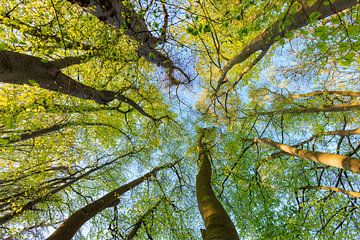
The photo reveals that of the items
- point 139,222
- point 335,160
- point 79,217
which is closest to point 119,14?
point 79,217

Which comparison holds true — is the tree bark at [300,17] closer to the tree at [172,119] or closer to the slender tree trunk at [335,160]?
the tree at [172,119]

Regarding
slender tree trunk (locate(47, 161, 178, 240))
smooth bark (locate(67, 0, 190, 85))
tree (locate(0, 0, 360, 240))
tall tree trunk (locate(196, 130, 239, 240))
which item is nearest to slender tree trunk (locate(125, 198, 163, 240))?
tree (locate(0, 0, 360, 240))

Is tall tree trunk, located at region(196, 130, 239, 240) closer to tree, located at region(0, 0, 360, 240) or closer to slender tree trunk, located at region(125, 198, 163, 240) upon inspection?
tree, located at region(0, 0, 360, 240)

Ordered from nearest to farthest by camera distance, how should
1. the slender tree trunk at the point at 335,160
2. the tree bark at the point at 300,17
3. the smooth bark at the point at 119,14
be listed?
the tree bark at the point at 300,17 < the slender tree trunk at the point at 335,160 < the smooth bark at the point at 119,14

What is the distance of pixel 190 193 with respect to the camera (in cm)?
874

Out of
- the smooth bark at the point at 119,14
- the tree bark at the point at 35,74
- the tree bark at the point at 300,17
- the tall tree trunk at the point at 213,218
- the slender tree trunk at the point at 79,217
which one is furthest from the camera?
the slender tree trunk at the point at 79,217

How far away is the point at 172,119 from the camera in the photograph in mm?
7688

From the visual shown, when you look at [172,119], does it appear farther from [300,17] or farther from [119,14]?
[300,17]

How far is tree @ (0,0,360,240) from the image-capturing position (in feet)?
11.9

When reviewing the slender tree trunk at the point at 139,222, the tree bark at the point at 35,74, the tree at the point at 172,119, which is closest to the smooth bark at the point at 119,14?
the tree at the point at 172,119

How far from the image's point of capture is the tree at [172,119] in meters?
3.63

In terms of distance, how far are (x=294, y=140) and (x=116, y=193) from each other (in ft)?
21.3

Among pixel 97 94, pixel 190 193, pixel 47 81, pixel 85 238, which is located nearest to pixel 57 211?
pixel 85 238

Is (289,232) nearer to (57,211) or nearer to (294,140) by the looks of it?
(294,140)
